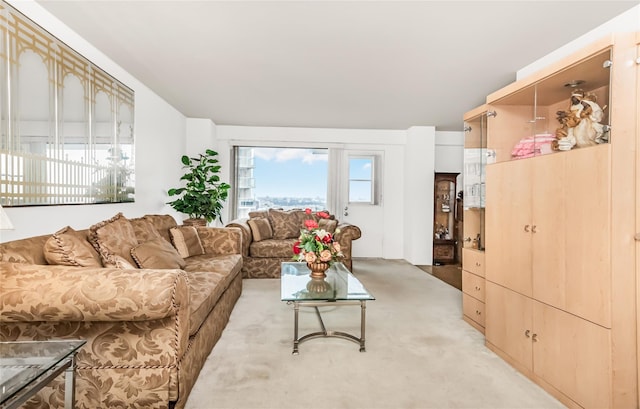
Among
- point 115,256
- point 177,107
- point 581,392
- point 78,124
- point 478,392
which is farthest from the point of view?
point 177,107

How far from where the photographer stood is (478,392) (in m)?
2.04

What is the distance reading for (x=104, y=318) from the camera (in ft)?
5.18

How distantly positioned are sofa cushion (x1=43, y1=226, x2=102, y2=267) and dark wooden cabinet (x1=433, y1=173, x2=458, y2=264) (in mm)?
5467

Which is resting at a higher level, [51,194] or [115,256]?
[51,194]

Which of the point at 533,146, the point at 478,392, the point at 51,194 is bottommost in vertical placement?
the point at 478,392

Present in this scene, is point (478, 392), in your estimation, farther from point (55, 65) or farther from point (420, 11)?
point (55, 65)

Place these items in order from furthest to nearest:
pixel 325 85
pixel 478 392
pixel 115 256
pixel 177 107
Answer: pixel 177 107, pixel 325 85, pixel 115 256, pixel 478 392

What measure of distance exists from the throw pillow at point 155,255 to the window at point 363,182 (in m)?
4.18

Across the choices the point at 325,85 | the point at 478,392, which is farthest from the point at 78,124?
the point at 478,392

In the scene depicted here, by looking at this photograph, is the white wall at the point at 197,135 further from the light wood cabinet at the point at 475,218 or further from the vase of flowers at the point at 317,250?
the light wood cabinet at the point at 475,218

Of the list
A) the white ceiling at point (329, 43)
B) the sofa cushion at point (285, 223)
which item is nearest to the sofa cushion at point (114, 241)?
the white ceiling at point (329, 43)

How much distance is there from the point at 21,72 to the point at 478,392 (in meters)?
3.36

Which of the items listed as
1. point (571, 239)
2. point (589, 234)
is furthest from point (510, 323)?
point (589, 234)

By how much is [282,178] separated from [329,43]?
162 inches
